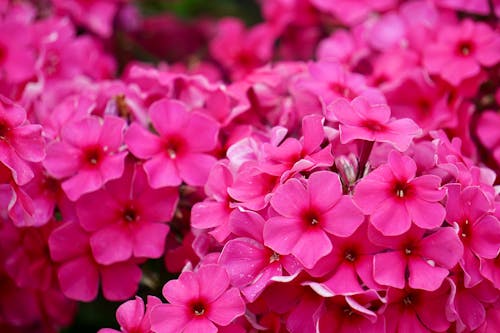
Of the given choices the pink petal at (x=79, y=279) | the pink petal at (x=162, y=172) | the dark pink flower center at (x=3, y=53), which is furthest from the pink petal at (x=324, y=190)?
the dark pink flower center at (x=3, y=53)

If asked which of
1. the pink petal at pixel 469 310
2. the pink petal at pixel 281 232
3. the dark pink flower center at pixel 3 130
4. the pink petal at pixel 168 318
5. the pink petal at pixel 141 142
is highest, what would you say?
the dark pink flower center at pixel 3 130

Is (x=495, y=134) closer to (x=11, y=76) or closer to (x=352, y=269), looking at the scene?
(x=352, y=269)

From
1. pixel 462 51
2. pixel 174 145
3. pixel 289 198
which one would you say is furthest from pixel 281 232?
pixel 462 51

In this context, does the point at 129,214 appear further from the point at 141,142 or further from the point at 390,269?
the point at 390,269

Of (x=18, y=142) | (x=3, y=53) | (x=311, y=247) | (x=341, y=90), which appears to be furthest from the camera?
(x=3, y=53)

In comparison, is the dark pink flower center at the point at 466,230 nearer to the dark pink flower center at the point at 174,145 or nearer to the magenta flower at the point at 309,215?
the magenta flower at the point at 309,215

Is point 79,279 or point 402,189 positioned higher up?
point 402,189

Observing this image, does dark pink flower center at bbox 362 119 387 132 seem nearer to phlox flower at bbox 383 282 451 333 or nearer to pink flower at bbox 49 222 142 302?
phlox flower at bbox 383 282 451 333

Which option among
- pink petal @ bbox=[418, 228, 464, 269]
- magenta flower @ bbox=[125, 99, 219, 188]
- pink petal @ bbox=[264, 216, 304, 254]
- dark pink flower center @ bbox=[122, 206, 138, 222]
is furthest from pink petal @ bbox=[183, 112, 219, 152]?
pink petal @ bbox=[418, 228, 464, 269]
